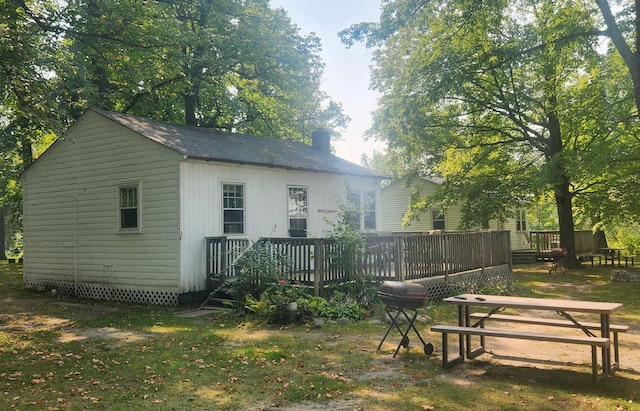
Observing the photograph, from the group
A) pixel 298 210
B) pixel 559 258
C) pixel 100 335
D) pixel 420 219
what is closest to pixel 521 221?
pixel 420 219

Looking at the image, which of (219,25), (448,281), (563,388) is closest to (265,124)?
(219,25)

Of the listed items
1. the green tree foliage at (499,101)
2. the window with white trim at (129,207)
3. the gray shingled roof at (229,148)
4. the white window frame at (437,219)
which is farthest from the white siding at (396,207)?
the window with white trim at (129,207)

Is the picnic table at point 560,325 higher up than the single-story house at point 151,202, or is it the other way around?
the single-story house at point 151,202

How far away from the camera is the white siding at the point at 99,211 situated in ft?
41.8

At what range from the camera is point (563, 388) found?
5.50 metres

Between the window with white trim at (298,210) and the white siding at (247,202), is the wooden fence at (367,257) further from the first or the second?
the window with white trim at (298,210)

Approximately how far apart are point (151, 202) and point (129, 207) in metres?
1.10

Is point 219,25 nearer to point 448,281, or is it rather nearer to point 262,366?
point 448,281

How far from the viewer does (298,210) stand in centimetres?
1556

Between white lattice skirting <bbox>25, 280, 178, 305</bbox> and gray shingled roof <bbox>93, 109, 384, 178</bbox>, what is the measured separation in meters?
3.64

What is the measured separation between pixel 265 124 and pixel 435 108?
8.16m

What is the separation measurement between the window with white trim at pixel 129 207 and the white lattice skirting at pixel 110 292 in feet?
5.52

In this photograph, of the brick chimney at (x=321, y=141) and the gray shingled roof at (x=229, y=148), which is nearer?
the gray shingled roof at (x=229, y=148)

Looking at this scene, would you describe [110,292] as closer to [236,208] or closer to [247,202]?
[236,208]
